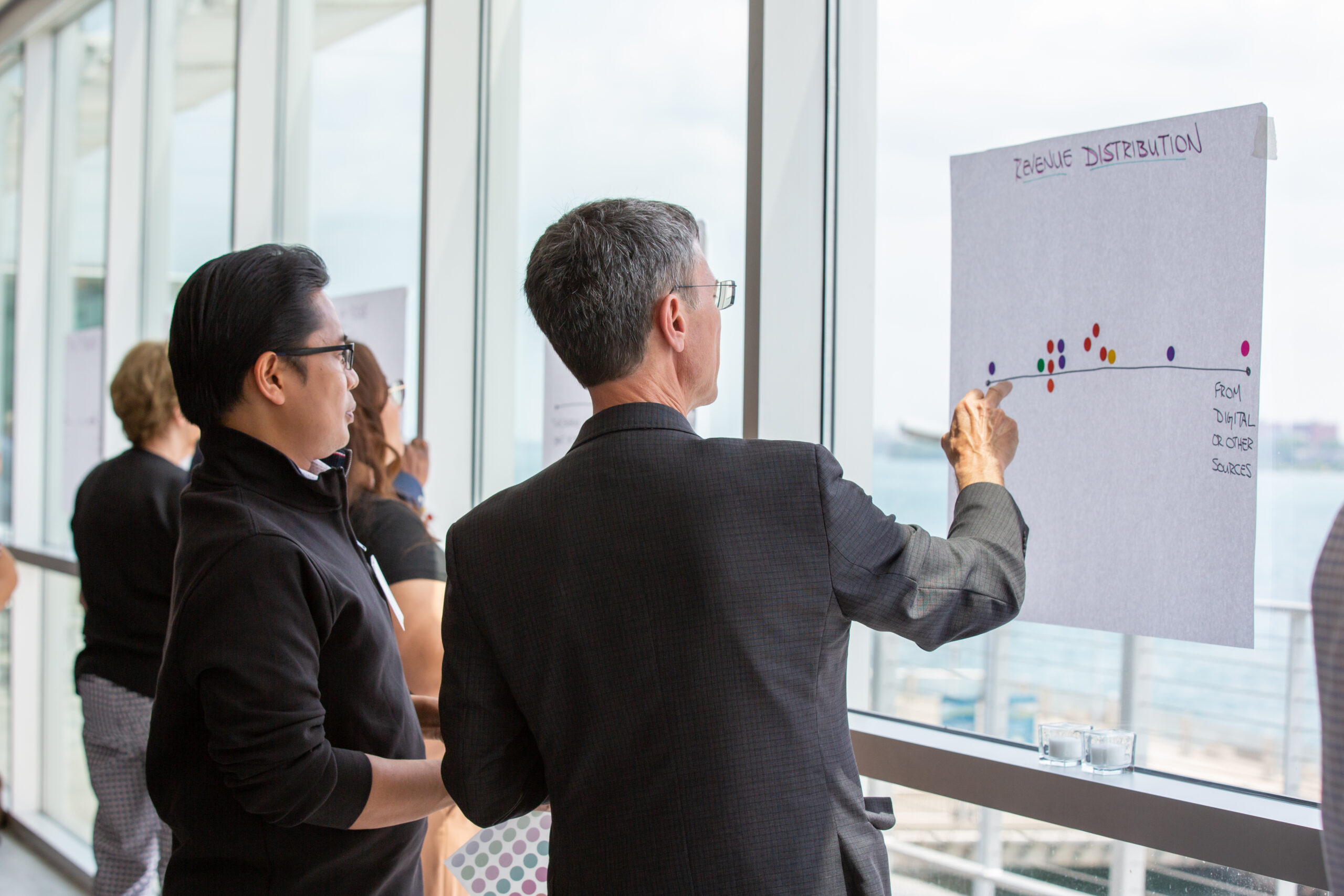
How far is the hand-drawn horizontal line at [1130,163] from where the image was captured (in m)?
1.32

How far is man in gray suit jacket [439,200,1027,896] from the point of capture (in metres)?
0.99

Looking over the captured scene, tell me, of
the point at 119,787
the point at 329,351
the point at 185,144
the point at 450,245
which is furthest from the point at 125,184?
the point at 329,351

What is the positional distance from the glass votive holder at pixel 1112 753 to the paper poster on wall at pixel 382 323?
6.37 ft

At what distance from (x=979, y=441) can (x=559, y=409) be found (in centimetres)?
124

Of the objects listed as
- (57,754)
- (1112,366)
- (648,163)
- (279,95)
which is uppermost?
(279,95)

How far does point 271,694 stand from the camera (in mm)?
1185

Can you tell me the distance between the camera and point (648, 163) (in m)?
2.30

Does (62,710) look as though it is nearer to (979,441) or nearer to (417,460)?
(417,460)

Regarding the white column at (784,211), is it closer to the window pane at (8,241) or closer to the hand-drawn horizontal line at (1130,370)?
the hand-drawn horizontal line at (1130,370)

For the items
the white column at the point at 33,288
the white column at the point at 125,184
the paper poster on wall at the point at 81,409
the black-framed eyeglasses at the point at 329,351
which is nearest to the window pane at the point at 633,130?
the black-framed eyeglasses at the point at 329,351

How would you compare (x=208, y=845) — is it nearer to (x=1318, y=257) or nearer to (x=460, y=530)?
(x=460, y=530)

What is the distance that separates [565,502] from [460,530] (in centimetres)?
14

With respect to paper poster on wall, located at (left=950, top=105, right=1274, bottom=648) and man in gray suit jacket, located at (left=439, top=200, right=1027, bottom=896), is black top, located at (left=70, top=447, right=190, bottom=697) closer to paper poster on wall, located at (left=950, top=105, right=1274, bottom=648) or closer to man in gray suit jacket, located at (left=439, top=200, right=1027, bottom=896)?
man in gray suit jacket, located at (left=439, top=200, right=1027, bottom=896)

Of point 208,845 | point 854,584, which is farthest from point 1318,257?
point 208,845
